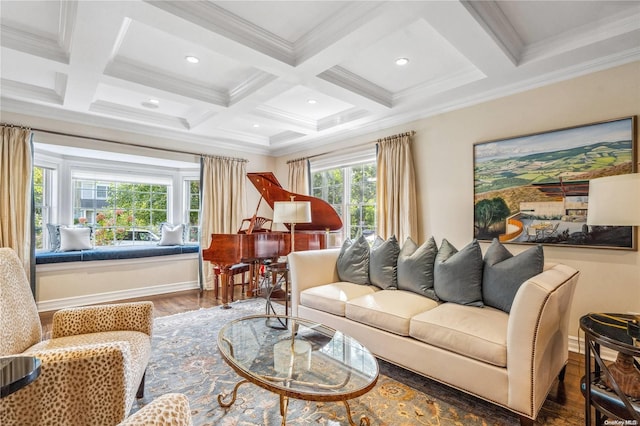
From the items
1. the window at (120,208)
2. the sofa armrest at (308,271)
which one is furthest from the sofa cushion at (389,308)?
the window at (120,208)

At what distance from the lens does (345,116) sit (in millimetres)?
4492

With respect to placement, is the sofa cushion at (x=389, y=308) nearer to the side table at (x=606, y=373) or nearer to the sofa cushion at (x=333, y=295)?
the sofa cushion at (x=333, y=295)

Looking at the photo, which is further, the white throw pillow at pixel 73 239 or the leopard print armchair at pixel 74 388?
the white throw pillow at pixel 73 239

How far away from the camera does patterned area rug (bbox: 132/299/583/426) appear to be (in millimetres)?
1804

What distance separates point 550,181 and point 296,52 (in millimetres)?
2670

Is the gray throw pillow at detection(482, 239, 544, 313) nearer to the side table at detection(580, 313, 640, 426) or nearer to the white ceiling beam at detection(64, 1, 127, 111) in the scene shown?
the side table at detection(580, 313, 640, 426)

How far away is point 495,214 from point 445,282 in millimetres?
1355

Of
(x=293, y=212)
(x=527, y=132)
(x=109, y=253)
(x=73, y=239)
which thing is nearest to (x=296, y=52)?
(x=293, y=212)

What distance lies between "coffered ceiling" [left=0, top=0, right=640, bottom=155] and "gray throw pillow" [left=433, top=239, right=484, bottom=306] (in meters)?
1.69

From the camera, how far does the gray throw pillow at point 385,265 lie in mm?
2898

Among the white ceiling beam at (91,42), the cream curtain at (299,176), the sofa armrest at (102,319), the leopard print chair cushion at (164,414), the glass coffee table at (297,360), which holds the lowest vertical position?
the glass coffee table at (297,360)

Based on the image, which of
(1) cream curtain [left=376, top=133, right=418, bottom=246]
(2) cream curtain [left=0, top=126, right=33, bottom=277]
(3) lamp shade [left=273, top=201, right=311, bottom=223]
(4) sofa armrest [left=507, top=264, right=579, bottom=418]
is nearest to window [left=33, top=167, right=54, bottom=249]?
(2) cream curtain [left=0, top=126, right=33, bottom=277]

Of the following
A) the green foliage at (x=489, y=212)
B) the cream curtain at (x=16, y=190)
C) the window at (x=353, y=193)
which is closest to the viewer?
the green foliage at (x=489, y=212)

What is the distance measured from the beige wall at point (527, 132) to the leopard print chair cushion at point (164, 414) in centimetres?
335
